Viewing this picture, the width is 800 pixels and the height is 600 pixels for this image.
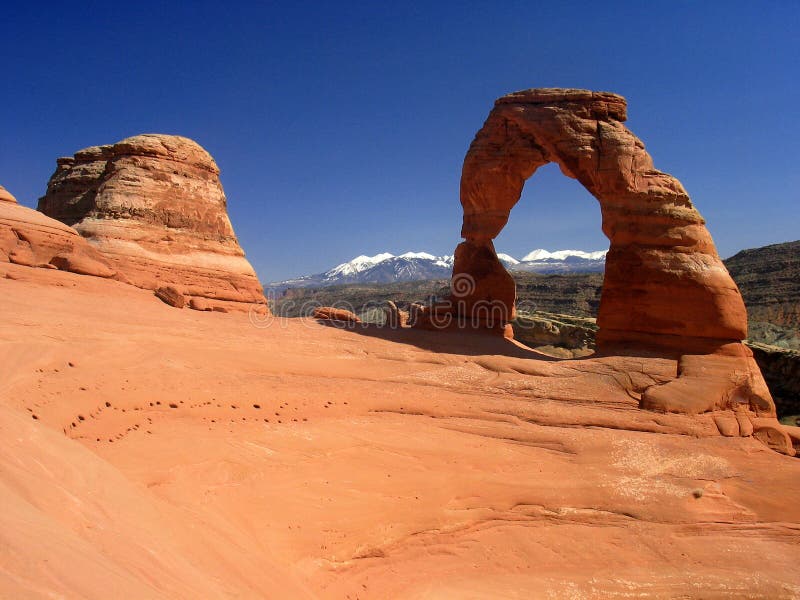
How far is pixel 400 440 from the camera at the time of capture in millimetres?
6574

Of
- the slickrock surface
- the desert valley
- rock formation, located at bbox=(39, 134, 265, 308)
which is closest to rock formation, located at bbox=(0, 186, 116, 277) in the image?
the desert valley

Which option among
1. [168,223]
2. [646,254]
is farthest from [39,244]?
[646,254]

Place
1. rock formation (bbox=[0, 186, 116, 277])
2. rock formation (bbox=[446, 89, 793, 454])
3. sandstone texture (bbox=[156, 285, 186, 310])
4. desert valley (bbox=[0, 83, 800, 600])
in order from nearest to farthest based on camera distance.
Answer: desert valley (bbox=[0, 83, 800, 600]), rock formation (bbox=[446, 89, 793, 454]), rock formation (bbox=[0, 186, 116, 277]), sandstone texture (bbox=[156, 285, 186, 310])

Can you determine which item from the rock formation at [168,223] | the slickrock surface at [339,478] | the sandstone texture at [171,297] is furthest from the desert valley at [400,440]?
the rock formation at [168,223]

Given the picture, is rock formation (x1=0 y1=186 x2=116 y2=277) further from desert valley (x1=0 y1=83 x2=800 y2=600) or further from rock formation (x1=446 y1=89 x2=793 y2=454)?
rock formation (x1=446 y1=89 x2=793 y2=454)

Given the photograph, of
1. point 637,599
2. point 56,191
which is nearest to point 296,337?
point 637,599

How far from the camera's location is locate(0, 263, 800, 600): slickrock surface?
3098mm

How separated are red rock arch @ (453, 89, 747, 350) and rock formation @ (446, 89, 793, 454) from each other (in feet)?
0.07

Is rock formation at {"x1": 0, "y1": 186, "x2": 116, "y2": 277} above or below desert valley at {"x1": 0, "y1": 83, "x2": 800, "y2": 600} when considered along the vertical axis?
above

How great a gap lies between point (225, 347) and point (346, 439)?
320 centimetres

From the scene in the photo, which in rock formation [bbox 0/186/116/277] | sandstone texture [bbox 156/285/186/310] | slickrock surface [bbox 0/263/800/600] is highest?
rock formation [bbox 0/186/116/277]

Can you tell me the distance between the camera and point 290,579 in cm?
383

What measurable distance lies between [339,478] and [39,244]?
9.10 metres

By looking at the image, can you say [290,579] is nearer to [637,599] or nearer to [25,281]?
[637,599]
